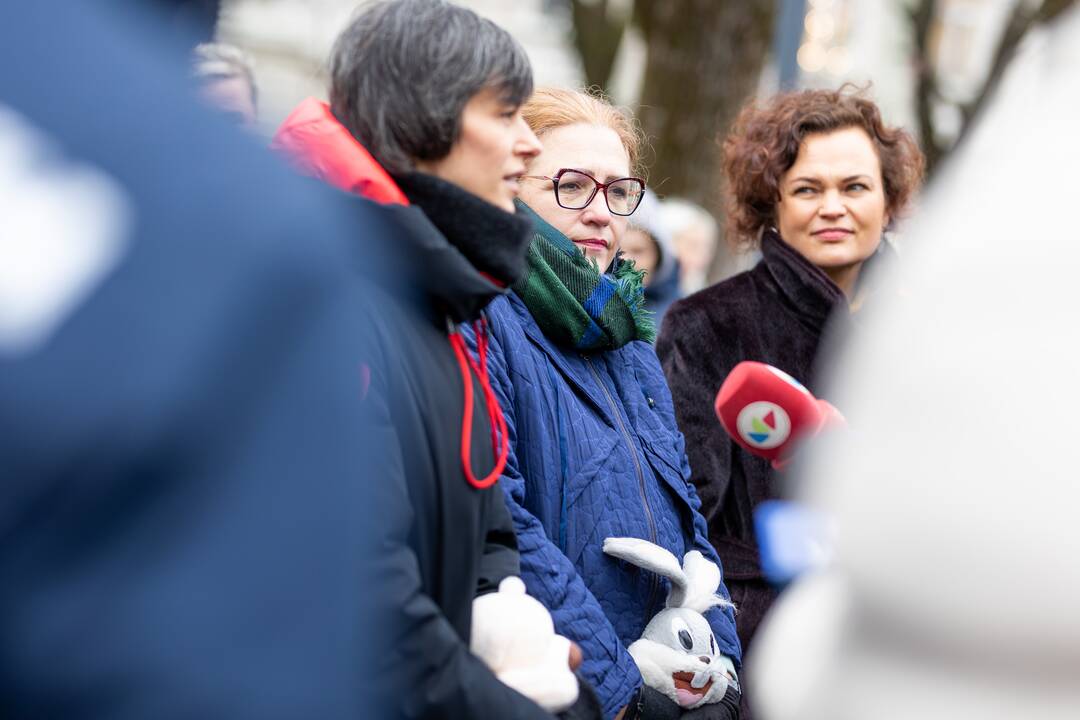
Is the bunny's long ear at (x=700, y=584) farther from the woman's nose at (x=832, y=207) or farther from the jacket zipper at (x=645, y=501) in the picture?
the woman's nose at (x=832, y=207)

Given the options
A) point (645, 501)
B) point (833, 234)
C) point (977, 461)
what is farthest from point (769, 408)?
point (977, 461)

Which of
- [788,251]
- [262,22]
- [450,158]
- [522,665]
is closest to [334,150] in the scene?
[450,158]

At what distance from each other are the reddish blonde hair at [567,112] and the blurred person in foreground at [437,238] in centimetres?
95

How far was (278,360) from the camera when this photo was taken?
84 centimetres

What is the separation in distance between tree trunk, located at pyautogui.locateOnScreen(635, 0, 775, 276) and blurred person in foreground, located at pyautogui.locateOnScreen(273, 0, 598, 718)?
21.3 feet

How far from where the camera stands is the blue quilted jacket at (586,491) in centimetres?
256

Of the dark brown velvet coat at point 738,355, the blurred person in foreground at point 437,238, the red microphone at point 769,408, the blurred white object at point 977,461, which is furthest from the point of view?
the dark brown velvet coat at point 738,355

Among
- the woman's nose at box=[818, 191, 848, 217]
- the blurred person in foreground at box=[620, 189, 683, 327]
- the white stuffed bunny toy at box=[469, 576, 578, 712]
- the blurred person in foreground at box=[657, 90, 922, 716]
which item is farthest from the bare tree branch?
the white stuffed bunny toy at box=[469, 576, 578, 712]

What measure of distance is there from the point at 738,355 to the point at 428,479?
7.04ft

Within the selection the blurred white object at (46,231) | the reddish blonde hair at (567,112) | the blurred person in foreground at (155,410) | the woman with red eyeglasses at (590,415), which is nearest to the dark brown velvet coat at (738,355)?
the woman with red eyeglasses at (590,415)

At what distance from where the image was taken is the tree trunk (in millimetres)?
8656

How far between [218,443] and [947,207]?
59cm

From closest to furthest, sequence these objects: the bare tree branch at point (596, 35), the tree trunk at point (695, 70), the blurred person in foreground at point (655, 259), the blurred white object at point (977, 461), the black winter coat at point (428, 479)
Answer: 1. the blurred white object at point (977, 461)
2. the black winter coat at point (428, 479)
3. the blurred person in foreground at point (655, 259)
4. the tree trunk at point (695, 70)
5. the bare tree branch at point (596, 35)

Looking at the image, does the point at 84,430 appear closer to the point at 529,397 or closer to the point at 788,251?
the point at 529,397
